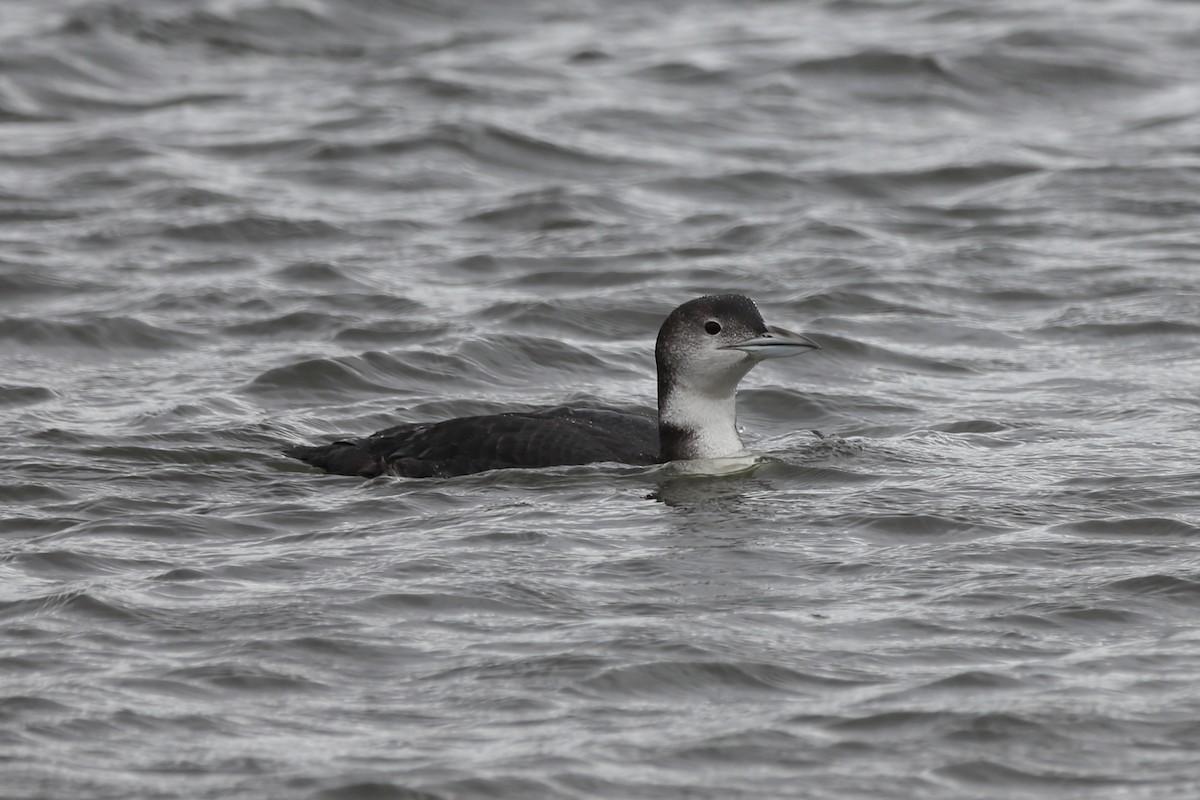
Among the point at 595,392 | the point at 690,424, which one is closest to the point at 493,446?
the point at 690,424

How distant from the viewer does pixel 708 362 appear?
30.2ft

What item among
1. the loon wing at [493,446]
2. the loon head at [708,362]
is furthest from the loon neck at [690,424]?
the loon wing at [493,446]

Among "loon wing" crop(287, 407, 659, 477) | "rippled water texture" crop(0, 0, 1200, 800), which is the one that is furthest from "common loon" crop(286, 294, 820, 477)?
"rippled water texture" crop(0, 0, 1200, 800)

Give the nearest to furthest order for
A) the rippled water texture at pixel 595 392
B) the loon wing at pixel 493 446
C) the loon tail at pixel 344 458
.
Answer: the rippled water texture at pixel 595 392, the loon wing at pixel 493 446, the loon tail at pixel 344 458

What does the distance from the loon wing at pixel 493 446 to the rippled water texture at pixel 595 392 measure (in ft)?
0.47

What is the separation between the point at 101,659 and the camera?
6926 mm

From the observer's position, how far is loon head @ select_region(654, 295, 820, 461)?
9141 millimetres

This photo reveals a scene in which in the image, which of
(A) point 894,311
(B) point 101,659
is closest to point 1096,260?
(A) point 894,311

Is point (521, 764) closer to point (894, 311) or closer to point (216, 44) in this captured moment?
point (894, 311)

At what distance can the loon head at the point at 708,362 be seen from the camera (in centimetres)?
914

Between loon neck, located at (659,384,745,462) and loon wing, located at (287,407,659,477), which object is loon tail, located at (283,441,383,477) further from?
loon neck, located at (659,384,745,462)

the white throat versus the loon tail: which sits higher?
the white throat

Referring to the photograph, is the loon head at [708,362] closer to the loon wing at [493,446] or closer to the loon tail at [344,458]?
the loon wing at [493,446]

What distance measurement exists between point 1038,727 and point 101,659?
3053 mm
